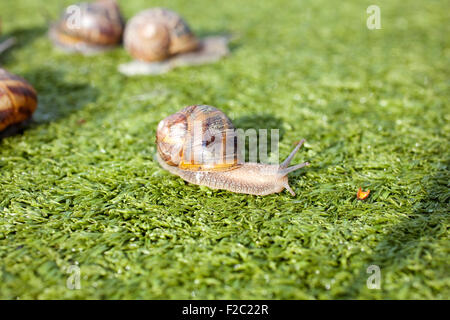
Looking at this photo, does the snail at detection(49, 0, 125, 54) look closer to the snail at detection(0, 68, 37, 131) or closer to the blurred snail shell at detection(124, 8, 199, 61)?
the blurred snail shell at detection(124, 8, 199, 61)

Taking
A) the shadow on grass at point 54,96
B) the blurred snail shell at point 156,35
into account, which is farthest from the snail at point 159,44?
the shadow on grass at point 54,96

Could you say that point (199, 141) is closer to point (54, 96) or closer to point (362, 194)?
point (362, 194)

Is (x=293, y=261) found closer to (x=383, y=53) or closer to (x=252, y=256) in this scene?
(x=252, y=256)

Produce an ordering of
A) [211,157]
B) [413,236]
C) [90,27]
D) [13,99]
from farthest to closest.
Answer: [90,27]
[13,99]
[211,157]
[413,236]

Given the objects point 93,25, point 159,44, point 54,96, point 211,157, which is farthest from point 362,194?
point 93,25

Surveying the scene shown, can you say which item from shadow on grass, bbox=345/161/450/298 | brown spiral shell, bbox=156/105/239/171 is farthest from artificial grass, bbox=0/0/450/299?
brown spiral shell, bbox=156/105/239/171

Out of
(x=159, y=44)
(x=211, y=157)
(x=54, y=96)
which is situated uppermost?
(x=159, y=44)
